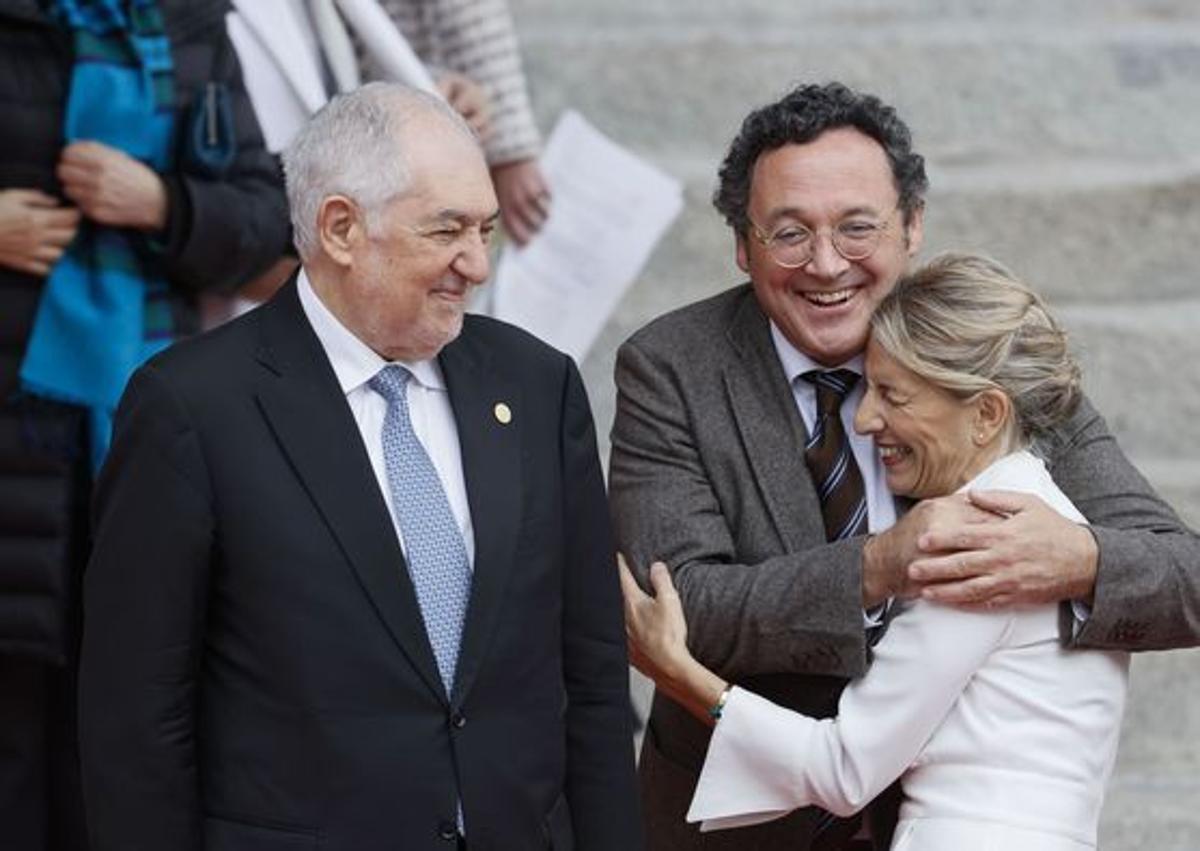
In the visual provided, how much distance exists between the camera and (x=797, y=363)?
10.8ft

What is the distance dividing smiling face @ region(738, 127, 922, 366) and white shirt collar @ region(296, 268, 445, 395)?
Answer: 612 millimetres

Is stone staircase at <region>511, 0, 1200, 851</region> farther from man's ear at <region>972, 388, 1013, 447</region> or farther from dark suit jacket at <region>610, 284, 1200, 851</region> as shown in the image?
man's ear at <region>972, 388, 1013, 447</region>

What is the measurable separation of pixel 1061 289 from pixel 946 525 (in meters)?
2.10

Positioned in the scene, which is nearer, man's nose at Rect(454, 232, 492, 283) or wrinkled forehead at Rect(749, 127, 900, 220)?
man's nose at Rect(454, 232, 492, 283)

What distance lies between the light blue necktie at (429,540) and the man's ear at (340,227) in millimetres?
149

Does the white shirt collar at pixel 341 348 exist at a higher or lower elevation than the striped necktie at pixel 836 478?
higher

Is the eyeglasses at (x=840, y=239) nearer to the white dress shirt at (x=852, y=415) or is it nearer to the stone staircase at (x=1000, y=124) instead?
the white dress shirt at (x=852, y=415)

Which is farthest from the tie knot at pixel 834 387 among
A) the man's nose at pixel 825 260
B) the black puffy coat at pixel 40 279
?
the black puffy coat at pixel 40 279

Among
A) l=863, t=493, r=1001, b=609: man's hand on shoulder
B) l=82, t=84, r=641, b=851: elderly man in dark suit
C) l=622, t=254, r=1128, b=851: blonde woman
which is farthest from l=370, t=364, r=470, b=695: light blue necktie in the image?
l=863, t=493, r=1001, b=609: man's hand on shoulder

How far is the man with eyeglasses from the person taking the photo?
10.00ft

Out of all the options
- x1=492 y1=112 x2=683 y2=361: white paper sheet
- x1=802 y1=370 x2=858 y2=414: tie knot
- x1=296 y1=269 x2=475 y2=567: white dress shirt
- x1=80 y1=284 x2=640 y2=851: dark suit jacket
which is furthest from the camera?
x1=492 y1=112 x2=683 y2=361: white paper sheet

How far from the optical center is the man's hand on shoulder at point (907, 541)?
2934 millimetres

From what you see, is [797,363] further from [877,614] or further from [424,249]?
[424,249]

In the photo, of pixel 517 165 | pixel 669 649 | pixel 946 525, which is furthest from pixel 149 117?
pixel 946 525
